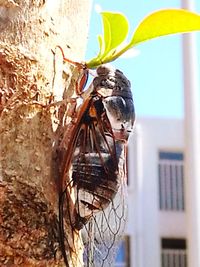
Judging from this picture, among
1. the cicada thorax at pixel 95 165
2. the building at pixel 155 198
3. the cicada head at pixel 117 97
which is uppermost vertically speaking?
the cicada head at pixel 117 97

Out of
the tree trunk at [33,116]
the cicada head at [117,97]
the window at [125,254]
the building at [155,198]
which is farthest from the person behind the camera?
the building at [155,198]

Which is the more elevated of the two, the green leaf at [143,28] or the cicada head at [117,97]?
the green leaf at [143,28]

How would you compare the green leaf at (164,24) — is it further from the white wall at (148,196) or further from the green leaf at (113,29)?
the white wall at (148,196)

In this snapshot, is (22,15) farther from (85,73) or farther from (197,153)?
(197,153)

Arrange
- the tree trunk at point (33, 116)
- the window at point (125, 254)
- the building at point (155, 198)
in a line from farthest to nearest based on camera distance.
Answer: the building at point (155, 198)
the window at point (125, 254)
the tree trunk at point (33, 116)

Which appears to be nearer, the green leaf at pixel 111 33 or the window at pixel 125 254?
the green leaf at pixel 111 33

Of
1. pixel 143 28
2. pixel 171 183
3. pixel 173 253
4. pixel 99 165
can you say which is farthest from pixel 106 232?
pixel 173 253

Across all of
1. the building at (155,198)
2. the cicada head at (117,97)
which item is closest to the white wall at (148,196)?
the building at (155,198)

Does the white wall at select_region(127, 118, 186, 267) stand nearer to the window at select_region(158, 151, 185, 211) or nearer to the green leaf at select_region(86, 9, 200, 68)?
the window at select_region(158, 151, 185, 211)
